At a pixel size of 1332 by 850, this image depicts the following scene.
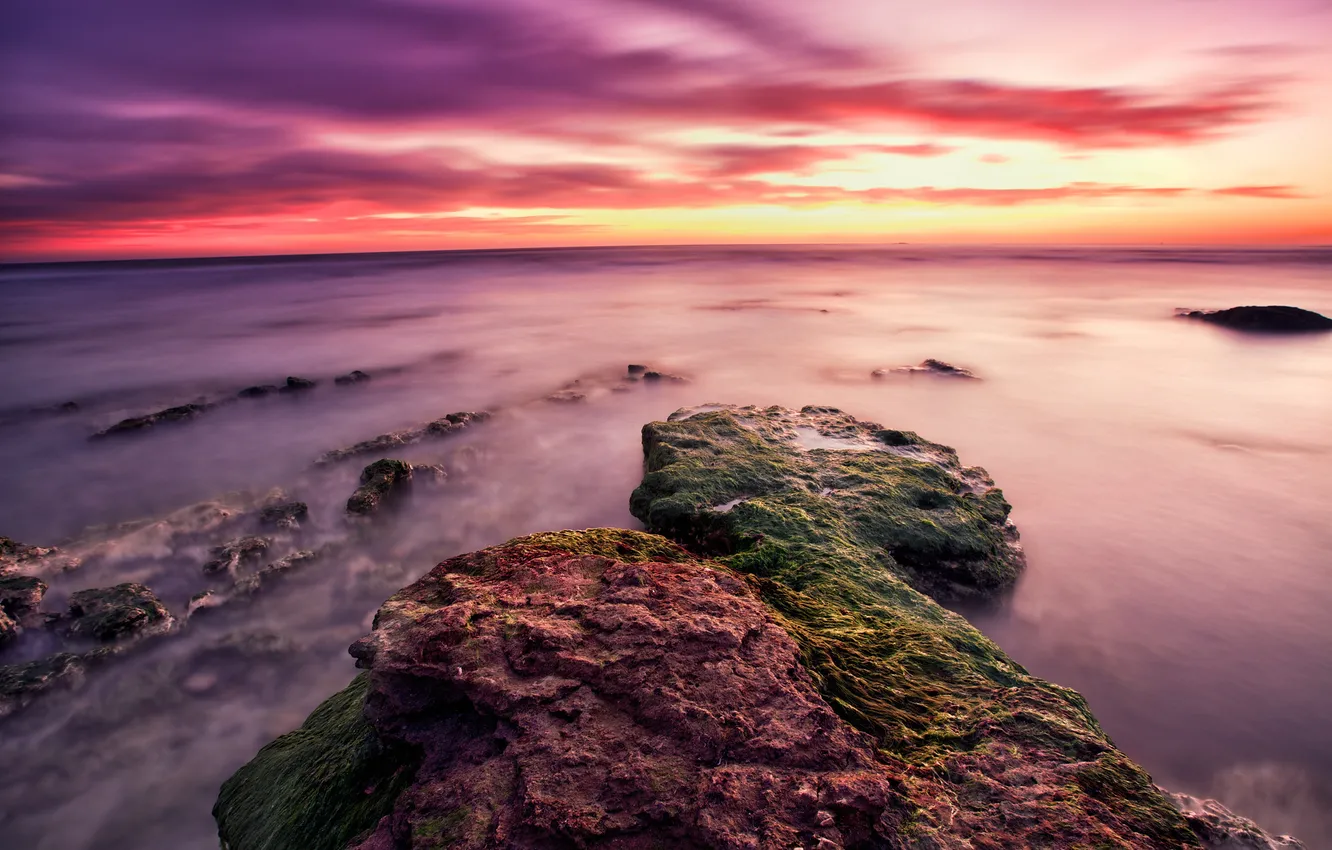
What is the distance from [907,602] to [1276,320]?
78.4 feet

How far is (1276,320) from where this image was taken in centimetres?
2002

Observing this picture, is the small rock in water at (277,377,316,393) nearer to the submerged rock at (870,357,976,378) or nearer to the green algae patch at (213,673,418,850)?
the green algae patch at (213,673,418,850)

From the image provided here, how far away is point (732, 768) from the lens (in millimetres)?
2352

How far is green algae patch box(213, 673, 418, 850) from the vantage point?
266cm

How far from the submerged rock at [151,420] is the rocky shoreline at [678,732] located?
10353 millimetres

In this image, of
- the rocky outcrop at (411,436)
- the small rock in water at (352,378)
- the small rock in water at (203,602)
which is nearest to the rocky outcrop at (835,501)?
the small rock in water at (203,602)

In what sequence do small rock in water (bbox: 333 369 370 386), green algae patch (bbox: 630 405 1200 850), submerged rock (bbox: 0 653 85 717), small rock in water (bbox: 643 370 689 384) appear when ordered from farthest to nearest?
small rock in water (bbox: 333 369 370 386), small rock in water (bbox: 643 370 689 384), submerged rock (bbox: 0 653 85 717), green algae patch (bbox: 630 405 1200 850)

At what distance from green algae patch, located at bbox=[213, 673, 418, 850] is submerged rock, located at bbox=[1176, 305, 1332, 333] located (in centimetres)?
2639

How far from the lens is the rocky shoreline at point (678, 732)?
2244 mm

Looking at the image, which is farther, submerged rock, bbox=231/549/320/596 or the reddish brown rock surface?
submerged rock, bbox=231/549/320/596

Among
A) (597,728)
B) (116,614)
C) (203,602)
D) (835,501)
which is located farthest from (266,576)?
(835,501)

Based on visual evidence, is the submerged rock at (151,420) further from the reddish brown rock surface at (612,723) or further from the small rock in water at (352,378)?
the reddish brown rock surface at (612,723)

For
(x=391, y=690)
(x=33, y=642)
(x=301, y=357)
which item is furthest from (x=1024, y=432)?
(x=301, y=357)

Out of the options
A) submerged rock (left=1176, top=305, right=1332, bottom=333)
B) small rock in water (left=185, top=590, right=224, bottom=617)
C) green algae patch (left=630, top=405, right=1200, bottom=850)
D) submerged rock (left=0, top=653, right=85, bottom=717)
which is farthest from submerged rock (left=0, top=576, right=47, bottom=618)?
submerged rock (left=1176, top=305, right=1332, bottom=333)
